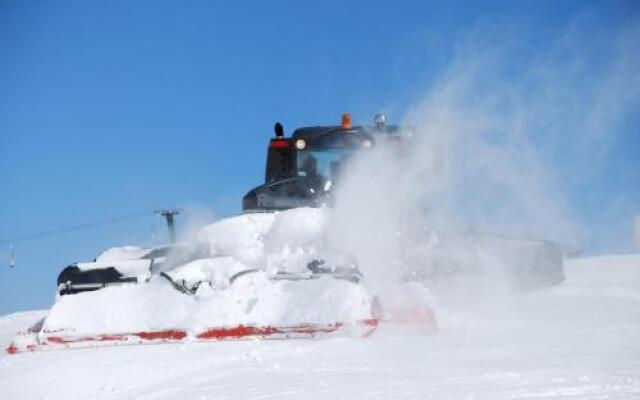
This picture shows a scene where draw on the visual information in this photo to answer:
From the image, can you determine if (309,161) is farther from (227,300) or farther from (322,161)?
(227,300)

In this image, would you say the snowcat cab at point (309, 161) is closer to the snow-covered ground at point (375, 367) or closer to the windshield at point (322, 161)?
the windshield at point (322, 161)

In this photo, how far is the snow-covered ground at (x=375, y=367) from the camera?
327 centimetres

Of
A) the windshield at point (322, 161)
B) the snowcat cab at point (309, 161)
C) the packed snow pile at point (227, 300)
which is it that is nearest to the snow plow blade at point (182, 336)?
the packed snow pile at point (227, 300)

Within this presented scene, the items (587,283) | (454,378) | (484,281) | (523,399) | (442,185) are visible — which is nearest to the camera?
(523,399)

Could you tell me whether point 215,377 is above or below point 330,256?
below

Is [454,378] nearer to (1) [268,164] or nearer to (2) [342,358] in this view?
(2) [342,358]

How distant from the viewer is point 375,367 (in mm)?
3830

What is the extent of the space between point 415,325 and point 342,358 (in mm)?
1023

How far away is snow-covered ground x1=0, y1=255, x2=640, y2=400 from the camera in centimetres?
327

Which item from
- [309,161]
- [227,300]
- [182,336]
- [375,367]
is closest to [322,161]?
[309,161]

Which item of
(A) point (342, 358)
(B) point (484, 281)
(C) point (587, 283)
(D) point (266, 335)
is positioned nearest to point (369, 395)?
(A) point (342, 358)

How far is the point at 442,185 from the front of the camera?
23.5ft

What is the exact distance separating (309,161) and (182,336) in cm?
350

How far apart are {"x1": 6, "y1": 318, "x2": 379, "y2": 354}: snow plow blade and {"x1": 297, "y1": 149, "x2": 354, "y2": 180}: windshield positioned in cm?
311
